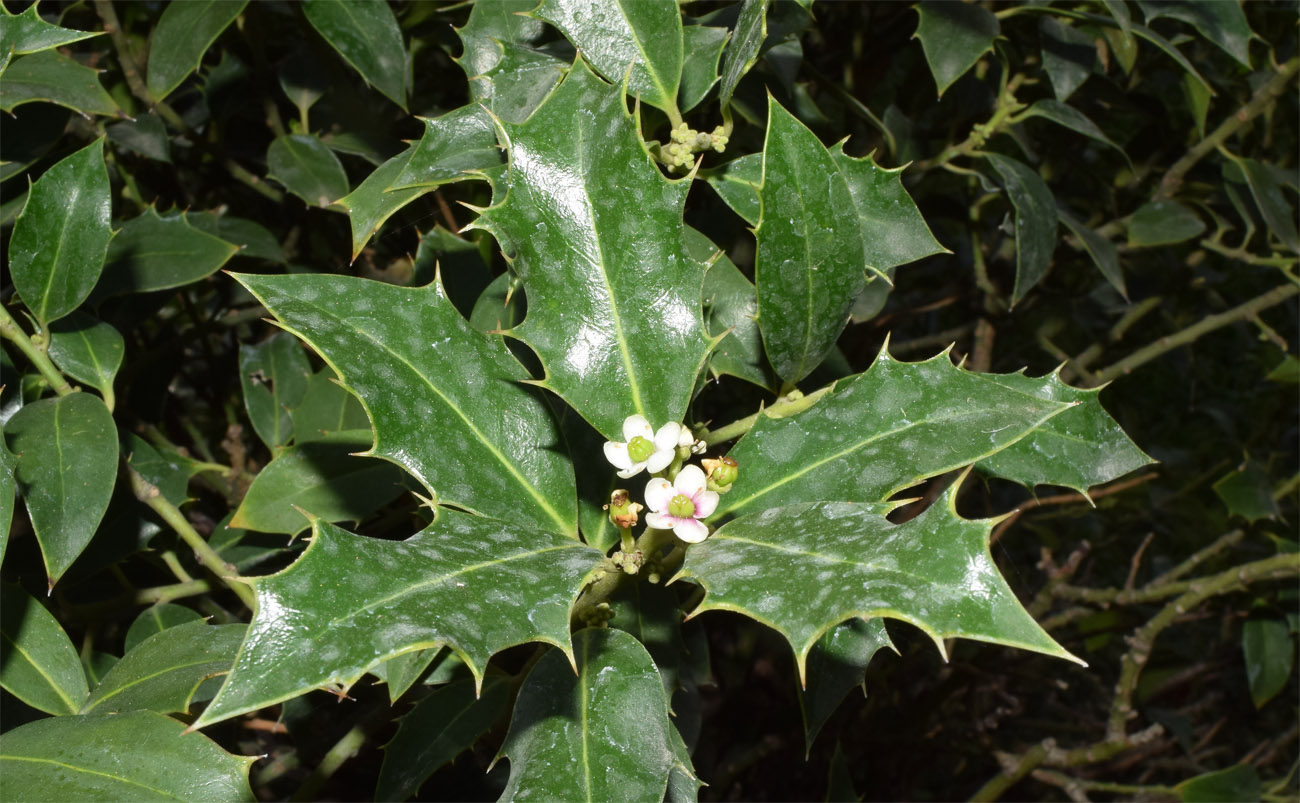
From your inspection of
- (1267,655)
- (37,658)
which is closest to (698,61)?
(37,658)

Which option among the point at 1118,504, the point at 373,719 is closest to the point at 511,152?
the point at 373,719

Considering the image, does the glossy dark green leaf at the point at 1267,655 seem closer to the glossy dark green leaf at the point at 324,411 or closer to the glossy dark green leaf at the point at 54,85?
the glossy dark green leaf at the point at 324,411

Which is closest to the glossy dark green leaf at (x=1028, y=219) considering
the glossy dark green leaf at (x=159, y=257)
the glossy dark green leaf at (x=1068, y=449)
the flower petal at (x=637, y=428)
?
the glossy dark green leaf at (x=1068, y=449)

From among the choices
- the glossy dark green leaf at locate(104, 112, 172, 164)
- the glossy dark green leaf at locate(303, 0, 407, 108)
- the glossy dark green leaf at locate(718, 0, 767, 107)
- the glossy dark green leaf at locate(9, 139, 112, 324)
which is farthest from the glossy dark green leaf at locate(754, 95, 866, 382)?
the glossy dark green leaf at locate(104, 112, 172, 164)

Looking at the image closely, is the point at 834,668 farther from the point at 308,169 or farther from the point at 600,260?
the point at 308,169

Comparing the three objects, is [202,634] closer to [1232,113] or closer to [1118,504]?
[1232,113]

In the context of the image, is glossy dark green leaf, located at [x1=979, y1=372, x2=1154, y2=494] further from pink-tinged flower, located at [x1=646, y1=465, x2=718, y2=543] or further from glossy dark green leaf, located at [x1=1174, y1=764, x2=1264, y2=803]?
glossy dark green leaf, located at [x1=1174, y1=764, x2=1264, y2=803]
